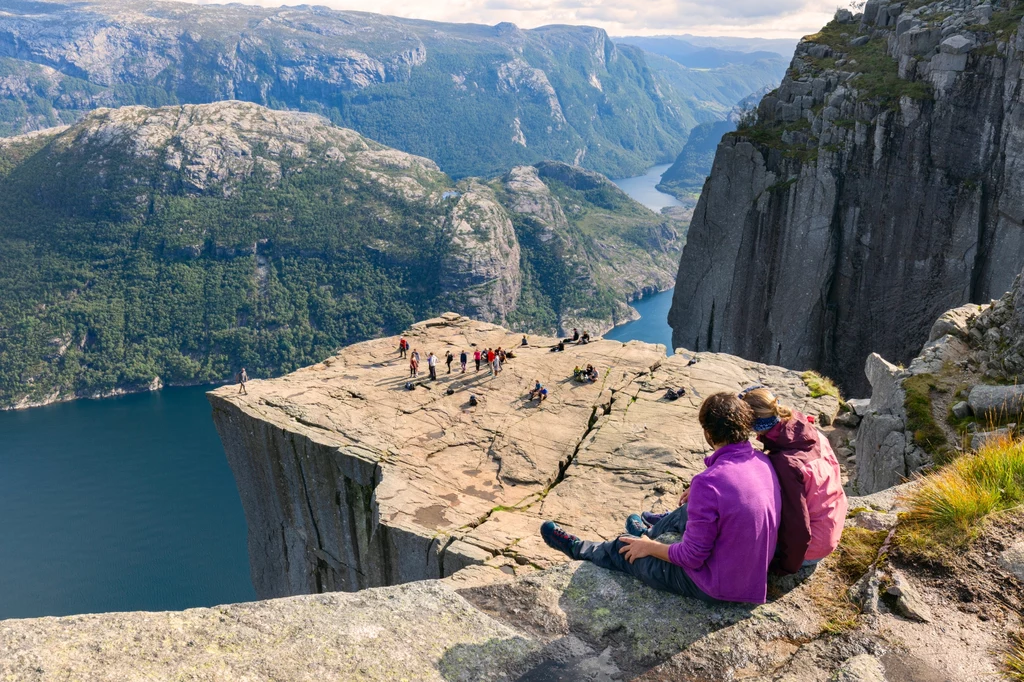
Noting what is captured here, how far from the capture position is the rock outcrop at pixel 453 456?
75.7 feet

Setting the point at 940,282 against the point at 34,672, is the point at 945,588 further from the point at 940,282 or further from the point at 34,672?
the point at 940,282

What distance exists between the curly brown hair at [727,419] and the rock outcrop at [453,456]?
41.2 feet

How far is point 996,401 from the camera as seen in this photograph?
564 inches

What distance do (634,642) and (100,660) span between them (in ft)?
17.7

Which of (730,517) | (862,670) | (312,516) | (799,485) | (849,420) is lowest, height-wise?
(312,516)

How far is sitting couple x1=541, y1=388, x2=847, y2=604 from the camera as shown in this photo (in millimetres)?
7680

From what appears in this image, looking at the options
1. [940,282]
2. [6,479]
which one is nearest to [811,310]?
[940,282]

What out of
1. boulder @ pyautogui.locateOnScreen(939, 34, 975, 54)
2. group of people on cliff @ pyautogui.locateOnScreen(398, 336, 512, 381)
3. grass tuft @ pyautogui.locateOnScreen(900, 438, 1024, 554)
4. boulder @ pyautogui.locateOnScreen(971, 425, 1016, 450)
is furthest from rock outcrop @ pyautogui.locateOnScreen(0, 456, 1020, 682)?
boulder @ pyautogui.locateOnScreen(939, 34, 975, 54)

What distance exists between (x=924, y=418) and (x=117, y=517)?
13663 centimetres

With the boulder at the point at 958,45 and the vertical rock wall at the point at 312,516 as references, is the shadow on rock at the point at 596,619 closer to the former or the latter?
the vertical rock wall at the point at 312,516

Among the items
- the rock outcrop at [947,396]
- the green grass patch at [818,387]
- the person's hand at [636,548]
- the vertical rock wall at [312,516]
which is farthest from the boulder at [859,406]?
the person's hand at [636,548]

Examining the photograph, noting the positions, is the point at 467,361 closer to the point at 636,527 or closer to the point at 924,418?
the point at 924,418

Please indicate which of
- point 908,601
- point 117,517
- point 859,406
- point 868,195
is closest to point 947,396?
point 859,406

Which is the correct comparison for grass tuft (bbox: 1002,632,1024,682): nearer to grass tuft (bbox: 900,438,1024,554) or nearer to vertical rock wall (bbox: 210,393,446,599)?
grass tuft (bbox: 900,438,1024,554)
